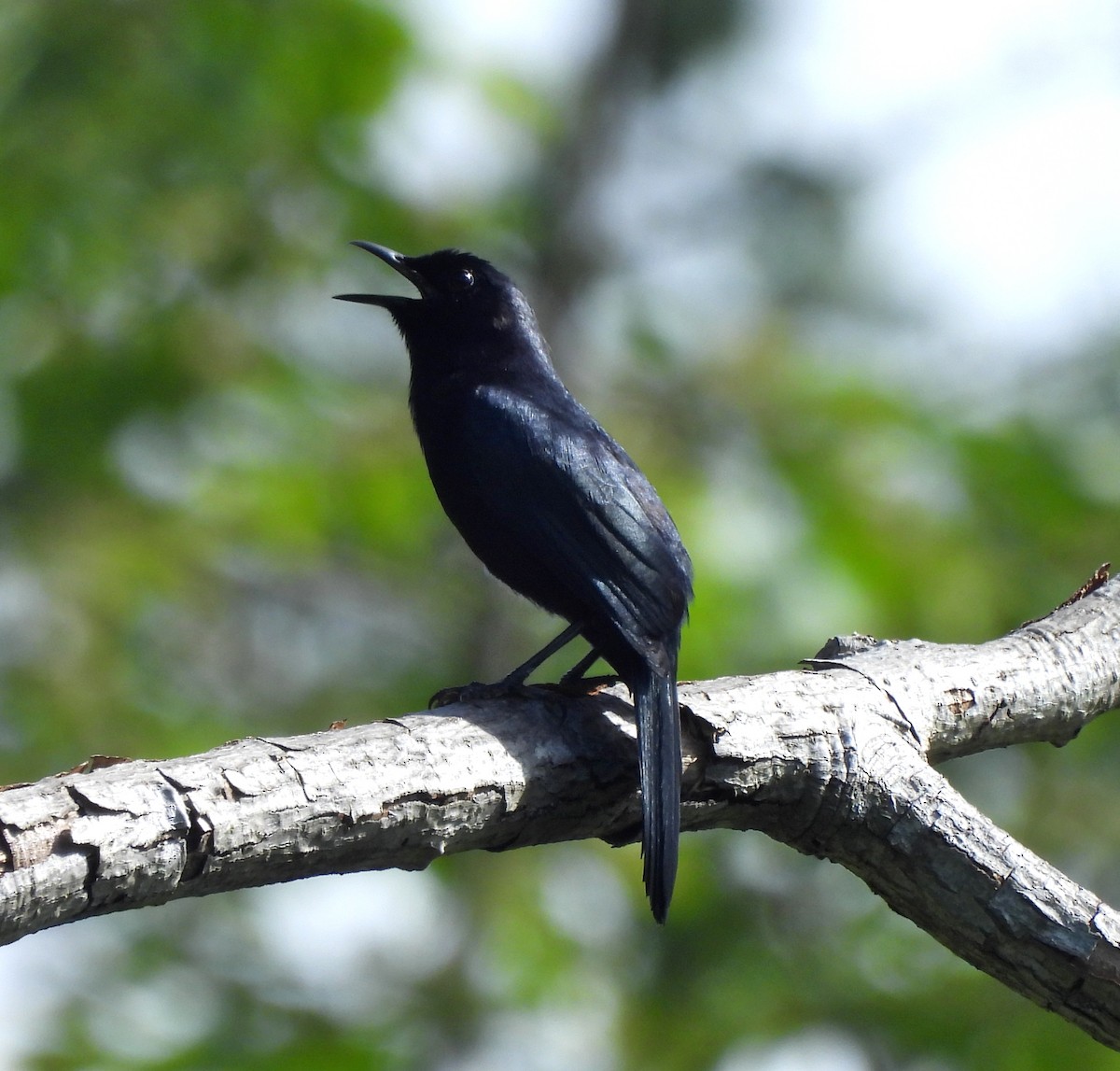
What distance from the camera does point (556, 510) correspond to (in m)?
4.30

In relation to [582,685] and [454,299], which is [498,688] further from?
[454,299]

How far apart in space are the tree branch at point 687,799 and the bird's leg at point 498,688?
0.58 feet

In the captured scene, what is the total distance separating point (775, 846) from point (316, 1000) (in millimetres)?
2763

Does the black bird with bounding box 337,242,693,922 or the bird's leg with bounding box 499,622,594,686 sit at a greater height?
the black bird with bounding box 337,242,693,922

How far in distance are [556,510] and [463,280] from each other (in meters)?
1.51

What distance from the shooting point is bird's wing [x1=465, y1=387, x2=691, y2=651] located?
4148mm

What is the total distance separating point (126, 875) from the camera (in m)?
2.49

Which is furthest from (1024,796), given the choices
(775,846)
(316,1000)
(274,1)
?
(274,1)

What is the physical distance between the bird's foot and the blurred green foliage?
2840mm

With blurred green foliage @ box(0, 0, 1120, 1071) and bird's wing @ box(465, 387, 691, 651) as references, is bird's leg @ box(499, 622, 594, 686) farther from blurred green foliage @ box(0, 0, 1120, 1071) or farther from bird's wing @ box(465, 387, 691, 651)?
blurred green foliage @ box(0, 0, 1120, 1071)

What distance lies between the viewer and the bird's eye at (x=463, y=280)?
17.7ft

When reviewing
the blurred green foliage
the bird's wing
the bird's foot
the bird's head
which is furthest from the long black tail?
the blurred green foliage

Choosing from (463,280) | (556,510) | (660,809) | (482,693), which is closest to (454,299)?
(463,280)

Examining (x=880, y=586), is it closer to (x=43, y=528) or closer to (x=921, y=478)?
(x=921, y=478)
